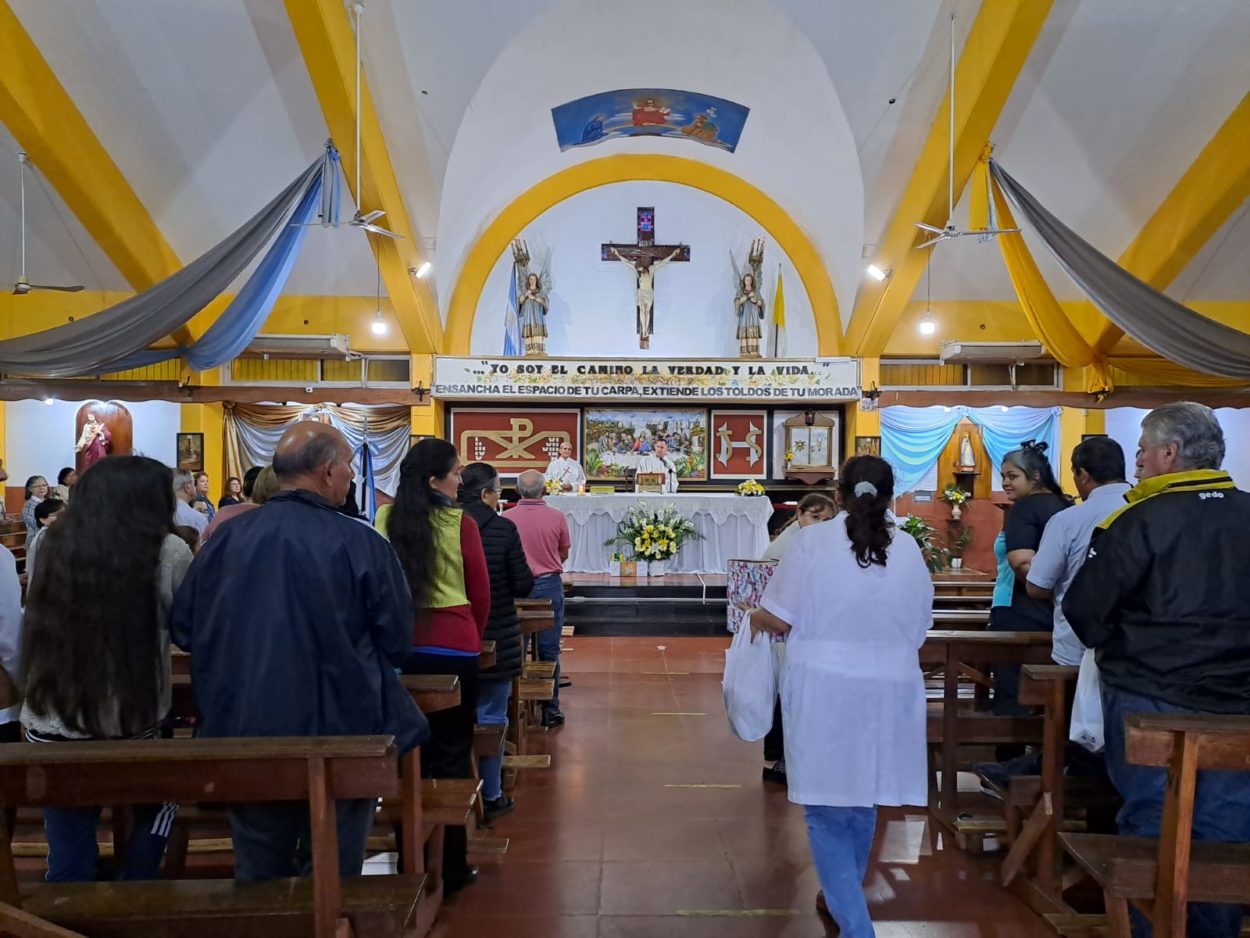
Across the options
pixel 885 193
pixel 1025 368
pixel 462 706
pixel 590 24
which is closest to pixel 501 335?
pixel 590 24

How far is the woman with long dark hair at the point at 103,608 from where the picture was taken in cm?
213

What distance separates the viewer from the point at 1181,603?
2.23 metres

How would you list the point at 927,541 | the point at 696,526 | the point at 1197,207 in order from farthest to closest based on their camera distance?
the point at 927,541, the point at 696,526, the point at 1197,207

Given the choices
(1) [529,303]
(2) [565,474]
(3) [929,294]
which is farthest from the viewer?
(1) [529,303]

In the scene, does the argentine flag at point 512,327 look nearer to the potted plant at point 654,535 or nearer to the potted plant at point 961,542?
the potted plant at point 654,535

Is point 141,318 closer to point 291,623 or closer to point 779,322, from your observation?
point 291,623

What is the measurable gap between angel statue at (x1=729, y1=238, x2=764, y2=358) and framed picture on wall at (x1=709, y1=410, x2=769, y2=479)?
985 mm

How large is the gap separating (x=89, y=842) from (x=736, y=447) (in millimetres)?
10257

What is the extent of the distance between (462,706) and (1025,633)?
7.39ft

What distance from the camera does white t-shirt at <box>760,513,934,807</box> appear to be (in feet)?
7.89

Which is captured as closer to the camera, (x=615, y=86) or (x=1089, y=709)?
(x=1089, y=709)

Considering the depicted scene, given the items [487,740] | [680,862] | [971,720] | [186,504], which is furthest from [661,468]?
[680,862]

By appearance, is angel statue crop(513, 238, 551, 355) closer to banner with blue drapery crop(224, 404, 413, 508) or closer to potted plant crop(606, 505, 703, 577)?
banner with blue drapery crop(224, 404, 413, 508)

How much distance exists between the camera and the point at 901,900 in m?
3.03
